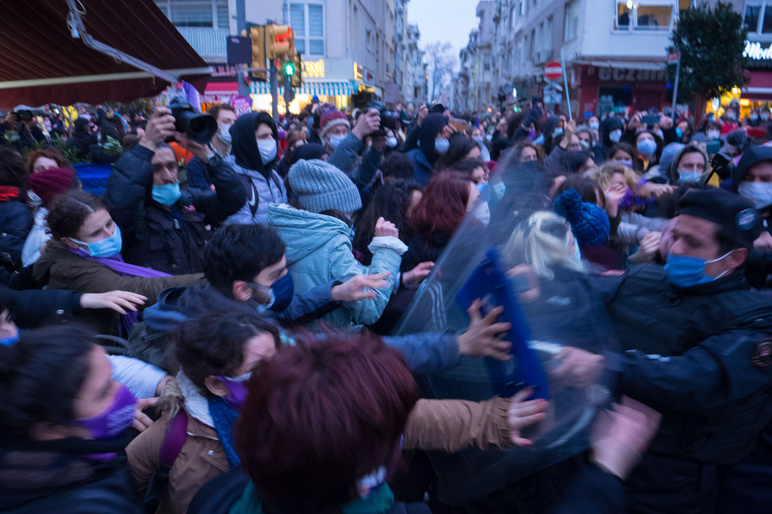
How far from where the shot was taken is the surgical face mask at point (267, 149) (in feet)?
13.5

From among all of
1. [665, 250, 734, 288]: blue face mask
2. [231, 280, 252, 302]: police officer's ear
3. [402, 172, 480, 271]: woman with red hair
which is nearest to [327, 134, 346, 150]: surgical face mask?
[402, 172, 480, 271]: woman with red hair

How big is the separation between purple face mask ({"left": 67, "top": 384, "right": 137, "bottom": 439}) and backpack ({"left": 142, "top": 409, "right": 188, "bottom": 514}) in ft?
0.54

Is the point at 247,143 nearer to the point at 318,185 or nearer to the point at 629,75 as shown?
the point at 318,185

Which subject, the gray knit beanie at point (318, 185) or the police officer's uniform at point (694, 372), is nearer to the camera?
the police officer's uniform at point (694, 372)

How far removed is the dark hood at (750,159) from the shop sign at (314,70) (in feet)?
87.3

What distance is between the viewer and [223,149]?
184 inches

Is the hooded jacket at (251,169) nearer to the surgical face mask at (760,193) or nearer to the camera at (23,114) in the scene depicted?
the surgical face mask at (760,193)

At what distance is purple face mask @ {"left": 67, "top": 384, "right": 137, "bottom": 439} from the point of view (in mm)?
1212

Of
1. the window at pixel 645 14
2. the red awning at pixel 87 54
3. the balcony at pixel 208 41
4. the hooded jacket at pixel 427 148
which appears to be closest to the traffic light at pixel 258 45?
the red awning at pixel 87 54

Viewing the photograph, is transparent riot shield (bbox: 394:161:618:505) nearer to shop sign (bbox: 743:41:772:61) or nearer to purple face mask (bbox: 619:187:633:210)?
purple face mask (bbox: 619:187:633:210)

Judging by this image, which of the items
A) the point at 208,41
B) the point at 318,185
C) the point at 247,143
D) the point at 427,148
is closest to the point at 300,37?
the point at 208,41

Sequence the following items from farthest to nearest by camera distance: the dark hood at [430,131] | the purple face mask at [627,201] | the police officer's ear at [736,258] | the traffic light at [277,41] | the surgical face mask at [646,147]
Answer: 1. the traffic light at [277,41]
2. the surgical face mask at [646,147]
3. the dark hood at [430,131]
4. the purple face mask at [627,201]
5. the police officer's ear at [736,258]

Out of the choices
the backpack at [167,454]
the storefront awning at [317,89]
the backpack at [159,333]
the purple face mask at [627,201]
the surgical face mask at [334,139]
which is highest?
the storefront awning at [317,89]

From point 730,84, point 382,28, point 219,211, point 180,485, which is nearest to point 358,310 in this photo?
point 180,485
